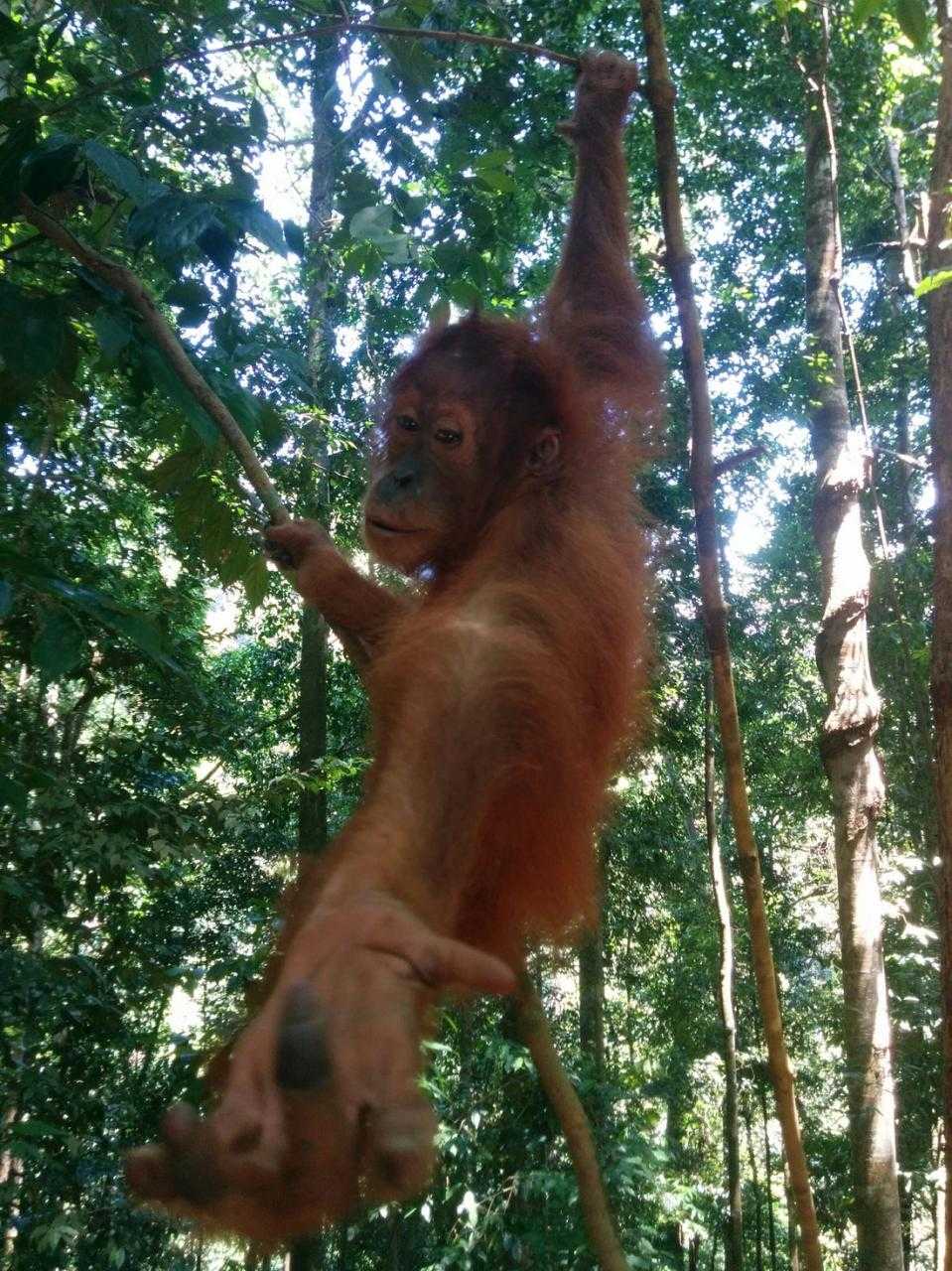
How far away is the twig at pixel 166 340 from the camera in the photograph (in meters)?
2.26

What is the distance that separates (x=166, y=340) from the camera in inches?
91.5

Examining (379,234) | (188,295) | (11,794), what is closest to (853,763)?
(379,234)

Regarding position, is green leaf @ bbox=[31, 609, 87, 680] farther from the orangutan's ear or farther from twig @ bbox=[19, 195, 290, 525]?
the orangutan's ear

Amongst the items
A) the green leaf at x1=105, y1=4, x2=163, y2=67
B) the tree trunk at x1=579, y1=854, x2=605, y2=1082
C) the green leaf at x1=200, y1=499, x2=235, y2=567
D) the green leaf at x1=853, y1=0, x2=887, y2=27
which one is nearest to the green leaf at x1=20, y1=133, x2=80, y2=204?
the green leaf at x1=105, y1=4, x2=163, y2=67

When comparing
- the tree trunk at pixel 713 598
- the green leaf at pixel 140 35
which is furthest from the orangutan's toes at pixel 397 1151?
the green leaf at pixel 140 35

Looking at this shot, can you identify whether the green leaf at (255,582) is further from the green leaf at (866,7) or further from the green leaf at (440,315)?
the green leaf at (866,7)

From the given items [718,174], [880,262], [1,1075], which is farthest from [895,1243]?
[880,262]

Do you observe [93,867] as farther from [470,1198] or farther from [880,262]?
[880,262]

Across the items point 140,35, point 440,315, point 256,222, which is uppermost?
point 140,35

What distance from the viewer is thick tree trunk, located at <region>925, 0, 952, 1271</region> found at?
8.14 ft

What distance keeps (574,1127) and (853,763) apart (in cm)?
372

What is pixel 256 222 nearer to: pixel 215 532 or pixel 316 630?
pixel 215 532

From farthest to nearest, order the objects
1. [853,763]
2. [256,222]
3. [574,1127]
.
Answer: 1. [853,763]
2. [256,222]
3. [574,1127]

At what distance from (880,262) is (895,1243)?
10.2 meters
